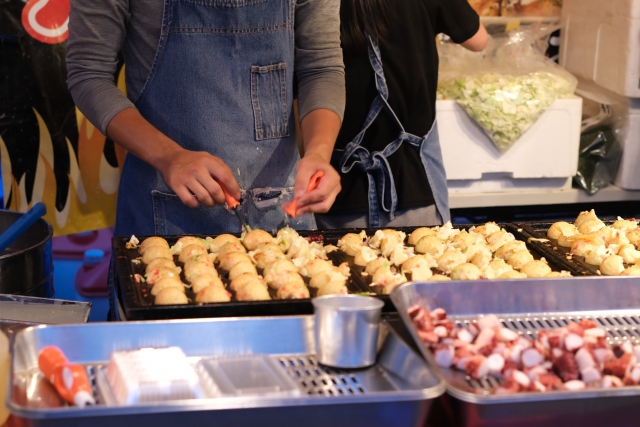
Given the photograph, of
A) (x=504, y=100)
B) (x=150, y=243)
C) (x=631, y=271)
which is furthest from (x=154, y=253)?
(x=504, y=100)

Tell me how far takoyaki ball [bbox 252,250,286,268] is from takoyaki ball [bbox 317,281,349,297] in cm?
20

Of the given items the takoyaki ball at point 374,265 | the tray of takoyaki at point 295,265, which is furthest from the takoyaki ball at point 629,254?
the takoyaki ball at point 374,265

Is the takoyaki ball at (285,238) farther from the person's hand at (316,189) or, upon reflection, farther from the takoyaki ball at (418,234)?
the takoyaki ball at (418,234)

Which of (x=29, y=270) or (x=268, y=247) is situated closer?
(x=268, y=247)

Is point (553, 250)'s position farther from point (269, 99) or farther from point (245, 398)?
point (245, 398)

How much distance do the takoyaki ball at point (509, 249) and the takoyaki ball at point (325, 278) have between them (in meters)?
0.48

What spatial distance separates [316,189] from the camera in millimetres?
2098

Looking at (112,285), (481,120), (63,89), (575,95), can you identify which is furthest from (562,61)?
(112,285)

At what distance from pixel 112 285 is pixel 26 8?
1.83 meters

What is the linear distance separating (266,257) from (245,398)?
81 cm

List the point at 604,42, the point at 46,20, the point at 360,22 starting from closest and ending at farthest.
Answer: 1. the point at 360,22
2. the point at 46,20
3. the point at 604,42

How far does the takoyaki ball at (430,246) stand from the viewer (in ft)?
6.96

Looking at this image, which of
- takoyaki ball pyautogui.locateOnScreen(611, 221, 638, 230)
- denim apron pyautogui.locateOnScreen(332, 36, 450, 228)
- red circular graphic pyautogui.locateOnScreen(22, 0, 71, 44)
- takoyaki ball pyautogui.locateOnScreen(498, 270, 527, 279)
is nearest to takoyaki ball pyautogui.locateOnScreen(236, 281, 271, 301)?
takoyaki ball pyautogui.locateOnScreen(498, 270, 527, 279)

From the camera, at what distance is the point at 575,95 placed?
13.2 ft
